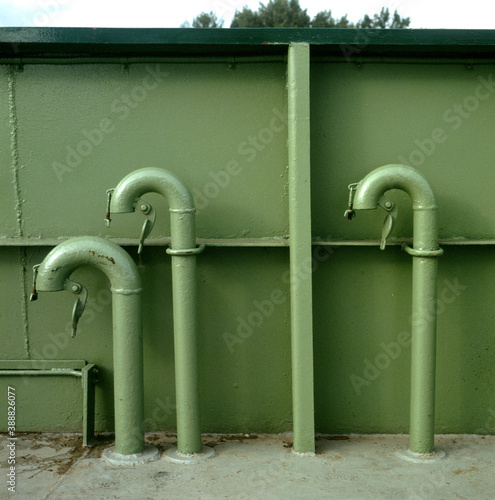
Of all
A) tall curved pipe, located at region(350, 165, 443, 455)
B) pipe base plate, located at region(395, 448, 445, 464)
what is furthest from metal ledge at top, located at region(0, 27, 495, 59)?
pipe base plate, located at region(395, 448, 445, 464)

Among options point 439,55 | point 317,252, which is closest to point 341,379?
point 317,252

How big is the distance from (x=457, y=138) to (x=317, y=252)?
1052 millimetres

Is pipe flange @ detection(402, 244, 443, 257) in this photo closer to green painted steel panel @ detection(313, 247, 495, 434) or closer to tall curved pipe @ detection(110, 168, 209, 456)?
green painted steel panel @ detection(313, 247, 495, 434)

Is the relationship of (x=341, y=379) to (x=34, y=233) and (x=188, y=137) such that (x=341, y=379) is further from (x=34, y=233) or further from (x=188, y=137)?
(x=34, y=233)

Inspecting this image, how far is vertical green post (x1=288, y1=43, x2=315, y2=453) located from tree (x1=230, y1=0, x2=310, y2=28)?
80.6ft

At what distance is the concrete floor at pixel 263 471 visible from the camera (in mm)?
2977

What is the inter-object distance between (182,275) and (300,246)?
0.66 m

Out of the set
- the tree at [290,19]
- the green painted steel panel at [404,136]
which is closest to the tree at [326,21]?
the tree at [290,19]

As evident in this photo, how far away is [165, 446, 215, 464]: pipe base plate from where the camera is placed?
10.8 ft

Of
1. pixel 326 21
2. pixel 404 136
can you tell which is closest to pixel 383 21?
pixel 326 21

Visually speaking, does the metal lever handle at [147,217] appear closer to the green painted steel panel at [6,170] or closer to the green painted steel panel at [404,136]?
the green painted steel panel at [6,170]

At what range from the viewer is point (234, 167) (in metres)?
3.55

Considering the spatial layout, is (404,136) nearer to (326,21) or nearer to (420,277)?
(420,277)

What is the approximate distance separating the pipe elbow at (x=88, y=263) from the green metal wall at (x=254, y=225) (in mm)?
348
